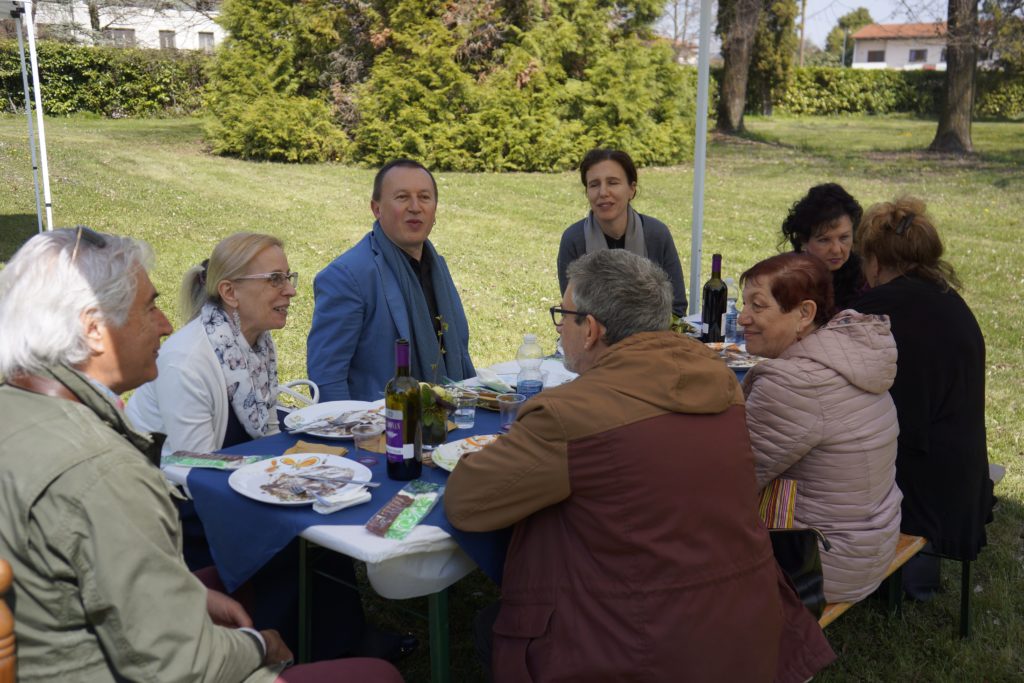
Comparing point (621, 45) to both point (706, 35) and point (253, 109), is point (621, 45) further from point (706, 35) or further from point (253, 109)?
point (706, 35)

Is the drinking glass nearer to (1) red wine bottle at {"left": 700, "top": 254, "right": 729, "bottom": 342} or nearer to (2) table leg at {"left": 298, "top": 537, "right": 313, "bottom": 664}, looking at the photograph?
(2) table leg at {"left": 298, "top": 537, "right": 313, "bottom": 664}

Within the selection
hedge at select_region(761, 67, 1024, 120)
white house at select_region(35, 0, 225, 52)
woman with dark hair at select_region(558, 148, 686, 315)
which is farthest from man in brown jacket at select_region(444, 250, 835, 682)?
hedge at select_region(761, 67, 1024, 120)

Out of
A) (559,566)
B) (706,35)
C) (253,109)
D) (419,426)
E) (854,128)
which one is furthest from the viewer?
(854,128)

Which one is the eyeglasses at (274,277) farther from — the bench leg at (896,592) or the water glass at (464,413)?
the bench leg at (896,592)

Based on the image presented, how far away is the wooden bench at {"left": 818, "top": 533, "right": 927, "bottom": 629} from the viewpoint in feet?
9.26

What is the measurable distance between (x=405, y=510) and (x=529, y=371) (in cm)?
119

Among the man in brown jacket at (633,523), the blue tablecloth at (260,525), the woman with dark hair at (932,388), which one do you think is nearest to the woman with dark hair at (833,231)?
the woman with dark hair at (932,388)

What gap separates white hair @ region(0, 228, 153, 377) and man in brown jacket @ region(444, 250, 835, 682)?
896 mm

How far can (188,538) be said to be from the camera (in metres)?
2.87

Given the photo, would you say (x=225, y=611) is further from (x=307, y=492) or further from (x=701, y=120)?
(x=701, y=120)

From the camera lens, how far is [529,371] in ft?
11.2

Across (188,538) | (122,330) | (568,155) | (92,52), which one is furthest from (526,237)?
(92,52)

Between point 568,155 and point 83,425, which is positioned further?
point 568,155

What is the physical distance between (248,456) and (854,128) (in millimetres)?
30777
